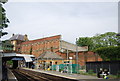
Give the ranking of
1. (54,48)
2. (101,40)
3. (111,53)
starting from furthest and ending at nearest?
(101,40) < (54,48) < (111,53)

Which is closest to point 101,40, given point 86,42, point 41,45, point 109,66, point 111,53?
point 86,42

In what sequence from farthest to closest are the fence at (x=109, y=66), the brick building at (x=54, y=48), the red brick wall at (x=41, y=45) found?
the red brick wall at (x=41, y=45) → the brick building at (x=54, y=48) → the fence at (x=109, y=66)

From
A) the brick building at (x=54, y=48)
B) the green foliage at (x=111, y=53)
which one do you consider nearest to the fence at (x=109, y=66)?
the green foliage at (x=111, y=53)

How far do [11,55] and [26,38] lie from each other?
184 ft

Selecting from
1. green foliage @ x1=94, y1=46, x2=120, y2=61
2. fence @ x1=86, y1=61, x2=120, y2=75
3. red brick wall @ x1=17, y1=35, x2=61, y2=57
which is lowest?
fence @ x1=86, y1=61, x2=120, y2=75

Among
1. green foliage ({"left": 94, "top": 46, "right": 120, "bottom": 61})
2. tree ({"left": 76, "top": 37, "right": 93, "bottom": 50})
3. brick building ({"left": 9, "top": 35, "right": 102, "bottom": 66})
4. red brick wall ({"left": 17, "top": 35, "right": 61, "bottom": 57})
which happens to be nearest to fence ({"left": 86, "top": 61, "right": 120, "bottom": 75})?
green foliage ({"left": 94, "top": 46, "right": 120, "bottom": 61})

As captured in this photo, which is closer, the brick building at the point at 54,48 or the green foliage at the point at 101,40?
the brick building at the point at 54,48

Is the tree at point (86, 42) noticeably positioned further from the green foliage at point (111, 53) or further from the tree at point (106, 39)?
the green foliage at point (111, 53)

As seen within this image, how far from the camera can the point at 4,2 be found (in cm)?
1636

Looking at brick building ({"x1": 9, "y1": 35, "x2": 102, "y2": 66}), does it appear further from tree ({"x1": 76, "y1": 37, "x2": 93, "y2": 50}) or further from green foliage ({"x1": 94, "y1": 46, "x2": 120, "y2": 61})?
green foliage ({"x1": 94, "y1": 46, "x2": 120, "y2": 61})

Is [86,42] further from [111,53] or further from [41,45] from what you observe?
[111,53]

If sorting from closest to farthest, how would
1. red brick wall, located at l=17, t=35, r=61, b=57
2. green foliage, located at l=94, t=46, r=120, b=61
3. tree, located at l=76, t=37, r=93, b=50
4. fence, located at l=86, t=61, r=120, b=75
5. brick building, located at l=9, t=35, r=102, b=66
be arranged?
fence, located at l=86, t=61, r=120, b=75
green foliage, located at l=94, t=46, r=120, b=61
brick building, located at l=9, t=35, r=102, b=66
red brick wall, located at l=17, t=35, r=61, b=57
tree, located at l=76, t=37, r=93, b=50

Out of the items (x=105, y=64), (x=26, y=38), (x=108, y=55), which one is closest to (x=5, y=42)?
(x=105, y=64)

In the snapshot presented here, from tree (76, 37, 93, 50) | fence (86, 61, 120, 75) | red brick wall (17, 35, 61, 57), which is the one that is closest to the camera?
fence (86, 61, 120, 75)
